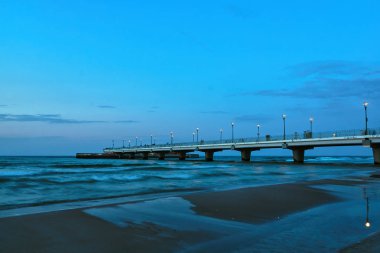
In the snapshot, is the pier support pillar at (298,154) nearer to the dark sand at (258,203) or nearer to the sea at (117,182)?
the sea at (117,182)

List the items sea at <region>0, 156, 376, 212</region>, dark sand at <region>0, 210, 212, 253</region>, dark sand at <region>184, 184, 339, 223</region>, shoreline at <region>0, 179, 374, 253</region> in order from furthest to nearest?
sea at <region>0, 156, 376, 212</region> < dark sand at <region>184, 184, 339, 223</region> < shoreline at <region>0, 179, 374, 253</region> < dark sand at <region>0, 210, 212, 253</region>

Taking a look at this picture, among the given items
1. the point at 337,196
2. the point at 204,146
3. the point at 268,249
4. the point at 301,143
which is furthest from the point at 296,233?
the point at 204,146

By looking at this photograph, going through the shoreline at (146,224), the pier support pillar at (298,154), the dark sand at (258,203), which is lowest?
the pier support pillar at (298,154)

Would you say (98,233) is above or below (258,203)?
above

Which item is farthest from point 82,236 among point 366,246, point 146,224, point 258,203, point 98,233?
point 258,203

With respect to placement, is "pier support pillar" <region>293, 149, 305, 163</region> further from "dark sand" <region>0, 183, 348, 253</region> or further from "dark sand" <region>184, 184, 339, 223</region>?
"dark sand" <region>0, 183, 348, 253</region>

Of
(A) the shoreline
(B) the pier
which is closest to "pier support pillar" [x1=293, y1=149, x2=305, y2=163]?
(B) the pier

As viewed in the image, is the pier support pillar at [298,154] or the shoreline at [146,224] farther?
the pier support pillar at [298,154]

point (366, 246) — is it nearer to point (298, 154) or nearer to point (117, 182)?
point (117, 182)

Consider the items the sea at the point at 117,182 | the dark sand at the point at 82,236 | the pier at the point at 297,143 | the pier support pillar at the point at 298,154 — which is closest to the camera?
the dark sand at the point at 82,236

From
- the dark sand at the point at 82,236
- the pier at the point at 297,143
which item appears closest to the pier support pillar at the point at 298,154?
the pier at the point at 297,143

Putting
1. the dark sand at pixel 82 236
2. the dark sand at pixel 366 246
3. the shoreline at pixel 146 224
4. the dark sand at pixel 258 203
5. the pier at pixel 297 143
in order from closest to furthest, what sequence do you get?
the dark sand at pixel 366 246
the dark sand at pixel 82 236
the shoreline at pixel 146 224
the dark sand at pixel 258 203
the pier at pixel 297 143

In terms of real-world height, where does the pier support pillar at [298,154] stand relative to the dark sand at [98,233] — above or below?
below

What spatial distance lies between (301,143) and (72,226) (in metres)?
69.4
